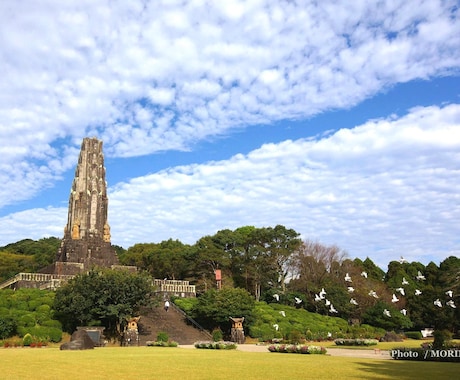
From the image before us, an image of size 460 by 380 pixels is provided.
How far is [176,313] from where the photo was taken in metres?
37.7

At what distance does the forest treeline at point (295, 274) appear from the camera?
47656mm

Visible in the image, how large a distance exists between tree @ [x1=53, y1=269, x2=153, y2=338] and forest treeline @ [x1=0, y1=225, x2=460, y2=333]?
1923 centimetres

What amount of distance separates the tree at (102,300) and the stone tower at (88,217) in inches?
575

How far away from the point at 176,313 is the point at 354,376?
88.6 feet

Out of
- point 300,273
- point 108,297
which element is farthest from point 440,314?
point 108,297

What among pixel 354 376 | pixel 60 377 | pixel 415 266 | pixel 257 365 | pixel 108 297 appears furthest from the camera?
pixel 415 266

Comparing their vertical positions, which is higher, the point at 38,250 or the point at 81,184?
the point at 81,184

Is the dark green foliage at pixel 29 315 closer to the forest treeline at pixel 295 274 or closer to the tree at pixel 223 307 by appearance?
the tree at pixel 223 307

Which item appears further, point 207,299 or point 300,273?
point 300,273

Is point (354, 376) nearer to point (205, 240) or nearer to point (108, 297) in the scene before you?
point (108, 297)

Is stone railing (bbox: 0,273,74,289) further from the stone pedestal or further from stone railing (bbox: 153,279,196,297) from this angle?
the stone pedestal

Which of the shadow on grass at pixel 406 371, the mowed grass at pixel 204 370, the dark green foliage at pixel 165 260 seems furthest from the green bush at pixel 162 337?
the dark green foliage at pixel 165 260

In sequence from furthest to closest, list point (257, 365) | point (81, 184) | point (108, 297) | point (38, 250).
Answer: point (38, 250), point (81, 184), point (108, 297), point (257, 365)

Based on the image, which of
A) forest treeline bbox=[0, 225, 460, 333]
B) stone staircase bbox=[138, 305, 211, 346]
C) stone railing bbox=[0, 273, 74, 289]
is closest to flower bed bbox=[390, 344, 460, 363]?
stone staircase bbox=[138, 305, 211, 346]
